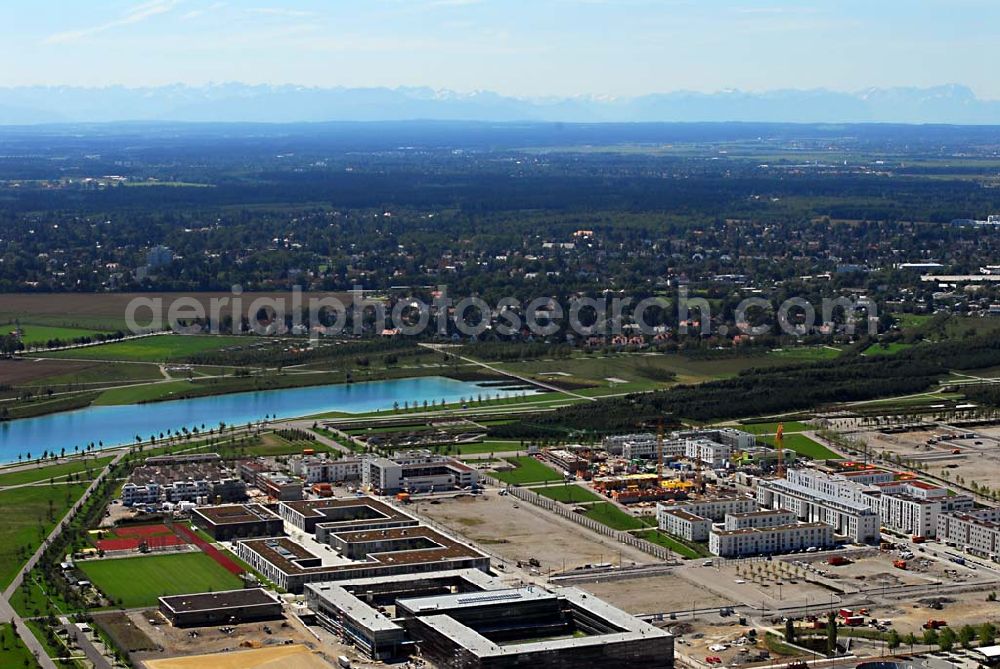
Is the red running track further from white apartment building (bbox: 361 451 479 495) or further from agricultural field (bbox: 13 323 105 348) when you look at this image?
agricultural field (bbox: 13 323 105 348)

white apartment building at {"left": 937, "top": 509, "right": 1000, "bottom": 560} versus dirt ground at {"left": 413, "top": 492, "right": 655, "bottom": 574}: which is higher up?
white apartment building at {"left": 937, "top": 509, "right": 1000, "bottom": 560}

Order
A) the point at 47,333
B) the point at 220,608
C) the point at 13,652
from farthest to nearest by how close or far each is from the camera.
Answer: the point at 47,333, the point at 220,608, the point at 13,652

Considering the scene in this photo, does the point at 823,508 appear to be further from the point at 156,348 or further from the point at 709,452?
the point at 156,348

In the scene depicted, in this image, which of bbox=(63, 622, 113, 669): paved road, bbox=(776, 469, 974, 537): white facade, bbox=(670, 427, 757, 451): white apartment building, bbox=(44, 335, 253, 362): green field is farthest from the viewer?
bbox=(44, 335, 253, 362): green field

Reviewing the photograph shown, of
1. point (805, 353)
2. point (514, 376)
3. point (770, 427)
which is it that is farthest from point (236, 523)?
point (805, 353)

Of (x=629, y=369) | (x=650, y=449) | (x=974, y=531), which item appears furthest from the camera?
(x=629, y=369)

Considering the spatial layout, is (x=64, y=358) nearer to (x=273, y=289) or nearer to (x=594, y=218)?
(x=273, y=289)

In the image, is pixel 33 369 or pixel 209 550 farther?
pixel 33 369

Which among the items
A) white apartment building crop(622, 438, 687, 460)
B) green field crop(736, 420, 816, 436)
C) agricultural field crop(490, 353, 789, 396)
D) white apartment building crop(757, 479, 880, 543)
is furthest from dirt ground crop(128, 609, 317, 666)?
agricultural field crop(490, 353, 789, 396)
